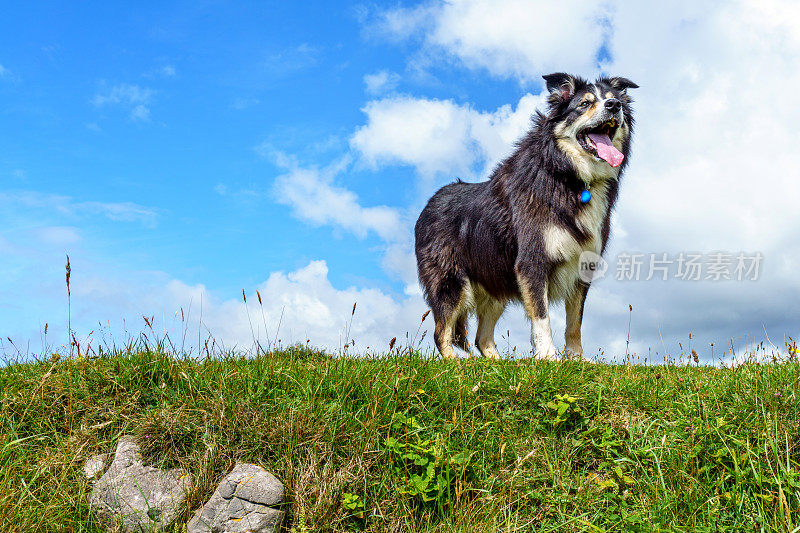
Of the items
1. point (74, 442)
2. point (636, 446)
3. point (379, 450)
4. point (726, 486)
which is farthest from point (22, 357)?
point (726, 486)

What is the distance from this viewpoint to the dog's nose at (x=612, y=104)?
624cm

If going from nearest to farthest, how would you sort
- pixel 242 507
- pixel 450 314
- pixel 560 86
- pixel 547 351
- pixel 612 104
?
pixel 242 507, pixel 547 351, pixel 612 104, pixel 560 86, pixel 450 314

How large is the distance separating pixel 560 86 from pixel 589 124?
2.23ft

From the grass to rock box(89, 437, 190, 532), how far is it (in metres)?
0.10

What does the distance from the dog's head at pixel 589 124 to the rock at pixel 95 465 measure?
537 cm

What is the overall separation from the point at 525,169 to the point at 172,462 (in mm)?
4972

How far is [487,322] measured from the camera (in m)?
8.04

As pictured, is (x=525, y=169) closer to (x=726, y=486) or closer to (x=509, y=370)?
(x=509, y=370)

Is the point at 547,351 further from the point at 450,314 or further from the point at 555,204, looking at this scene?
the point at 450,314

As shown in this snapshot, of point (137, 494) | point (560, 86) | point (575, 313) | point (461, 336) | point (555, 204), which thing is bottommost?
point (137, 494)

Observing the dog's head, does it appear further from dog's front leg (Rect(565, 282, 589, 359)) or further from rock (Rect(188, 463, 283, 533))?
rock (Rect(188, 463, 283, 533))

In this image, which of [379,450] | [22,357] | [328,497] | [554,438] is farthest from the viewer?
[22,357]

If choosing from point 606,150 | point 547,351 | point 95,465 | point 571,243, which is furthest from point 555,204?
point 95,465

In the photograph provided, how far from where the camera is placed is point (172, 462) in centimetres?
392
